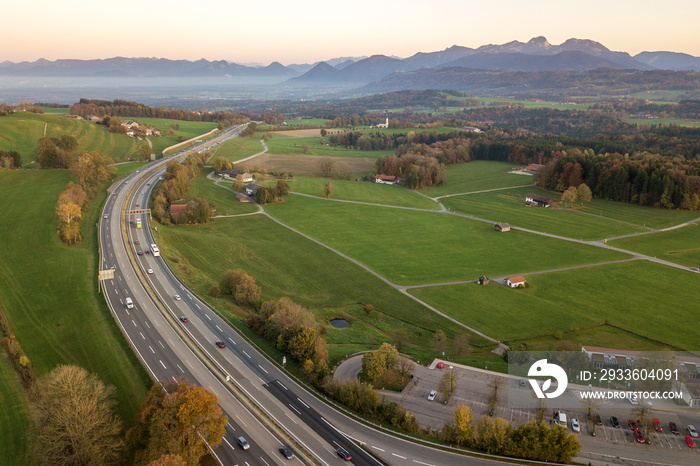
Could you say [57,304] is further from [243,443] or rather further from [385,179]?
[385,179]

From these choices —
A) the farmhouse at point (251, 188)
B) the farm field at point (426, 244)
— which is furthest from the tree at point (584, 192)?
the farmhouse at point (251, 188)

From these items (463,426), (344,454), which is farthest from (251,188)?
(463,426)

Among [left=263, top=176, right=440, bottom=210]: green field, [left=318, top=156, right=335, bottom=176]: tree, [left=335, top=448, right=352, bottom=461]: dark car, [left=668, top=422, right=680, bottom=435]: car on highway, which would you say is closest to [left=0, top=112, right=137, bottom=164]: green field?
[left=263, top=176, right=440, bottom=210]: green field

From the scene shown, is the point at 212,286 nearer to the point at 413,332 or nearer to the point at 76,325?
the point at 76,325

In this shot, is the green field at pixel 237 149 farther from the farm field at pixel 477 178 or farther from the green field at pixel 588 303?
the green field at pixel 588 303

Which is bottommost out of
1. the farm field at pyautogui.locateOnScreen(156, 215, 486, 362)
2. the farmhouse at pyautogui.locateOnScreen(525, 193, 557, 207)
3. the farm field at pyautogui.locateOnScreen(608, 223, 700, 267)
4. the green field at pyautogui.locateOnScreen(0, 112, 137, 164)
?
the farm field at pyautogui.locateOnScreen(156, 215, 486, 362)

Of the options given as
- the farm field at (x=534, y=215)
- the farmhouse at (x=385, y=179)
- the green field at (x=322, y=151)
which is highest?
the green field at (x=322, y=151)

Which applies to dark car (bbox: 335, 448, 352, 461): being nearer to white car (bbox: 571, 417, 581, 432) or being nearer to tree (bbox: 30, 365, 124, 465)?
tree (bbox: 30, 365, 124, 465)
